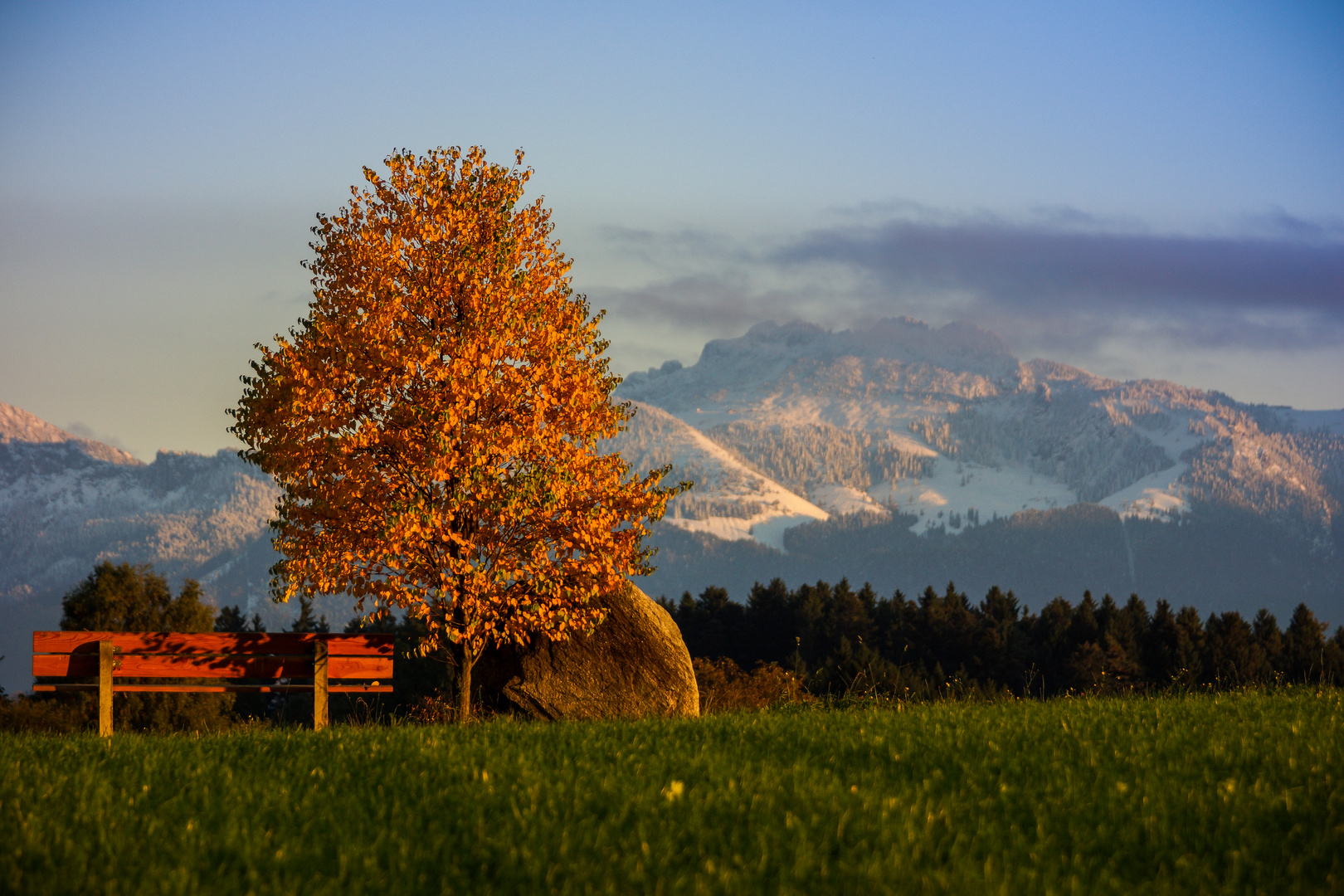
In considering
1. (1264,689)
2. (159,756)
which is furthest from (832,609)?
(159,756)

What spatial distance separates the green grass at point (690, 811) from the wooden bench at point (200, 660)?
2842 millimetres

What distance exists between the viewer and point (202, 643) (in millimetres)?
14570

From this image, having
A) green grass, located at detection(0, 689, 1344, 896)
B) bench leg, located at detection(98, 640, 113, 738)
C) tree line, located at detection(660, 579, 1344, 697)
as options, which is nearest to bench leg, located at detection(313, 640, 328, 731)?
bench leg, located at detection(98, 640, 113, 738)

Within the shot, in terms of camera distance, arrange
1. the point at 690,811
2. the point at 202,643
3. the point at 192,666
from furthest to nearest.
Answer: the point at 202,643
the point at 192,666
the point at 690,811

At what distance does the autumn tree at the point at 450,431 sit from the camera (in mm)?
16500

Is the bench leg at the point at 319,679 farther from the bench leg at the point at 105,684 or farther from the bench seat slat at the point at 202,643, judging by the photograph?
the bench leg at the point at 105,684

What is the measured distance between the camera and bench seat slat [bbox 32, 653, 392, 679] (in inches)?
563

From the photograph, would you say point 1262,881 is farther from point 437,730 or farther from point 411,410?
point 411,410

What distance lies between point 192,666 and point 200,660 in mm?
135

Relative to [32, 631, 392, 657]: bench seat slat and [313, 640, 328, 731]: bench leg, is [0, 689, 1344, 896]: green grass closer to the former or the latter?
[313, 640, 328, 731]: bench leg

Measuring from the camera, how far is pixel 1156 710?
12836mm

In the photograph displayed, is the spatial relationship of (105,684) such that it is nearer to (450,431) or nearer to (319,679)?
(319,679)

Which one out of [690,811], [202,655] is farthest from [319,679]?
[690,811]

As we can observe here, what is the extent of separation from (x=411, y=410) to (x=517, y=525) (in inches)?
103
